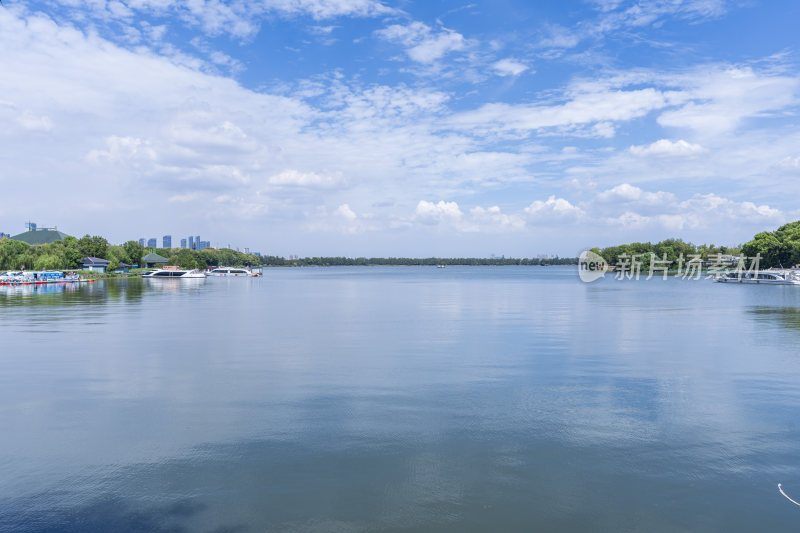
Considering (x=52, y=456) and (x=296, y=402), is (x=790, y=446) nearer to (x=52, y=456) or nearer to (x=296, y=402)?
(x=296, y=402)

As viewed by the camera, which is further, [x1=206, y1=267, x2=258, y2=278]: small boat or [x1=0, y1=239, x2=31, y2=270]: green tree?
[x1=206, y1=267, x2=258, y2=278]: small boat

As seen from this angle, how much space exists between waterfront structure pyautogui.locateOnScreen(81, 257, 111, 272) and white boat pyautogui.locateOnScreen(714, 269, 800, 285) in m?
154

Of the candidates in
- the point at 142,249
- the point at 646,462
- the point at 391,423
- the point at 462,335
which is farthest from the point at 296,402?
the point at 142,249

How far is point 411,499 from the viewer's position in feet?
32.2

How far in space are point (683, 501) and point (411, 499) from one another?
5290 millimetres

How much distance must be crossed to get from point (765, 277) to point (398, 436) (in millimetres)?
127204

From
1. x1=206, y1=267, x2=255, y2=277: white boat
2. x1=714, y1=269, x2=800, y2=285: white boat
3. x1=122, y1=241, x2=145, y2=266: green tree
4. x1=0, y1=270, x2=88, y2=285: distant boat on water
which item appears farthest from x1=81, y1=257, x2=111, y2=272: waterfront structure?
x1=714, y1=269, x2=800, y2=285: white boat

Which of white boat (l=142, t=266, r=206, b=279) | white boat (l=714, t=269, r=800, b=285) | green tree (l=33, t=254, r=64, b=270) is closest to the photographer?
white boat (l=714, t=269, r=800, b=285)

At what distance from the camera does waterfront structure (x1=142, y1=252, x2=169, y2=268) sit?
165250 mm

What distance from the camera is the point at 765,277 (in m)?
111

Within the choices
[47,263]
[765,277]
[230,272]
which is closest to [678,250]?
[765,277]

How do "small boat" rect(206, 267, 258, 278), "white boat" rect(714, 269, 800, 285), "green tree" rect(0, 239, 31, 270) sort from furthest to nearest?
"small boat" rect(206, 267, 258, 278) → "green tree" rect(0, 239, 31, 270) → "white boat" rect(714, 269, 800, 285)

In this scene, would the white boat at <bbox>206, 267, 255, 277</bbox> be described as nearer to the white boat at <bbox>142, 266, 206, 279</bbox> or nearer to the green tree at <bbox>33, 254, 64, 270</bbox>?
the white boat at <bbox>142, 266, 206, 279</bbox>

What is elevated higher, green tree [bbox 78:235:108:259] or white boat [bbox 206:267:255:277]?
green tree [bbox 78:235:108:259]
